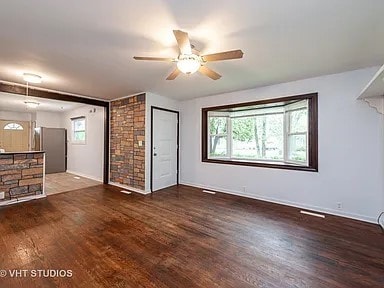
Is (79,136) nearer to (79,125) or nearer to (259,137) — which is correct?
(79,125)

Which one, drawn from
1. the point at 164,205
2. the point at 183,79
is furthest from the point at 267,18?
the point at 164,205

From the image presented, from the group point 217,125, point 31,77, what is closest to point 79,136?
point 31,77

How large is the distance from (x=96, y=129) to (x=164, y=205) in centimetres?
379

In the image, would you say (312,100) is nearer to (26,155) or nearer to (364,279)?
(364,279)

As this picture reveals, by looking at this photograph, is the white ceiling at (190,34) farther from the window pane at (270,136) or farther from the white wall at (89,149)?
the white wall at (89,149)

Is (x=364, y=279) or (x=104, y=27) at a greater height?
(x=104, y=27)

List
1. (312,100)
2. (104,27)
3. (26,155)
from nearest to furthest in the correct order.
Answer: (104,27) → (312,100) → (26,155)

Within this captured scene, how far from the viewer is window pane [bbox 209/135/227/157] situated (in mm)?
5096

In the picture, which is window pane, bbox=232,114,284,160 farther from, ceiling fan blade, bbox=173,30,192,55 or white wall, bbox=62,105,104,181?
white wall, bbox=62,105,104,181

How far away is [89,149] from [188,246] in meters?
5.44

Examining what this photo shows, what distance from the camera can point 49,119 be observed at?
7742mm

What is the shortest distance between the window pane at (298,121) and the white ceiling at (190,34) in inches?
29.0

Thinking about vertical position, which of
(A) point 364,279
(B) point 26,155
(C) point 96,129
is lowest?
(A) point 364,279

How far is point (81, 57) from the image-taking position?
271 cm
